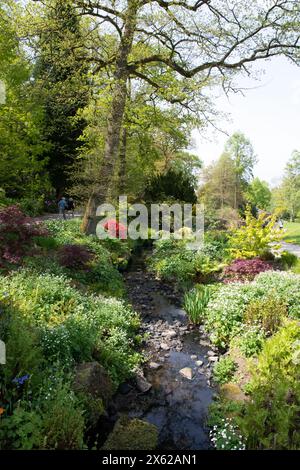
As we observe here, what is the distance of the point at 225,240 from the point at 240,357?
8.50 m

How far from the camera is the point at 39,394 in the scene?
3.95 m

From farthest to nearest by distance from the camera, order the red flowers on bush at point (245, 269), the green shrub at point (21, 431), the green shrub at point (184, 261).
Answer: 1. the green shrub at point (184, 261)
2. the red flowers on bush at point (245, 269)
3. the green shrub at point (21, 431)

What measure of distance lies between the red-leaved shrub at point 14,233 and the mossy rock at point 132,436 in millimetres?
4745

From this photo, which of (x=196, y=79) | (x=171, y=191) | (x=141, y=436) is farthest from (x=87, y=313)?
(x=171, y=191)

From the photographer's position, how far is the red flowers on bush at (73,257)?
Result: 27.8ft

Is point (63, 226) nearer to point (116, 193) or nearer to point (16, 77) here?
point (116, 193)

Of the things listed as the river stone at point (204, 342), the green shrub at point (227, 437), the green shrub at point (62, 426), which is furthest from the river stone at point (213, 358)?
the green shrub at point (62, 426)

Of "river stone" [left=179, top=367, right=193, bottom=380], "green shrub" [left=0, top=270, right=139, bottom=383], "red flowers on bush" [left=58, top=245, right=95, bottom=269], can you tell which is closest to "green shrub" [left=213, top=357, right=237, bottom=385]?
"river stone" [left=179, top=367, right=193, bottom=380]

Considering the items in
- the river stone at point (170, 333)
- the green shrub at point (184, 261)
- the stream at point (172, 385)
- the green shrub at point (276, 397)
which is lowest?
the stream at point (172, 385)

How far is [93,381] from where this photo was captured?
4543mm

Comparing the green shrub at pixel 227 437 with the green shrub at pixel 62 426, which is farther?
the green shrub at pixel 227 437

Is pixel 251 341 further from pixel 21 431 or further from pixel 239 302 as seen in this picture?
pixel 21 431

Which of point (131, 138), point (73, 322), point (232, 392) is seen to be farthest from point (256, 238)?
point (131, 138)

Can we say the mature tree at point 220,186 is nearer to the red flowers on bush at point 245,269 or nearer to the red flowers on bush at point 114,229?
the red flowers on bush at point 114,229
